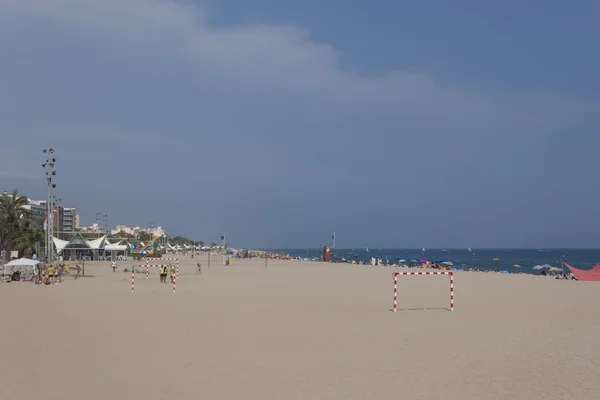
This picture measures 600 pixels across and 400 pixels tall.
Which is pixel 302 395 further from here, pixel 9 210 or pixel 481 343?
pixel 9 210

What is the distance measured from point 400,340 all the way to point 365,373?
346cm

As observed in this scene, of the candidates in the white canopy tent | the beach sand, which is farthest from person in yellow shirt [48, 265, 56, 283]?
the beach sand

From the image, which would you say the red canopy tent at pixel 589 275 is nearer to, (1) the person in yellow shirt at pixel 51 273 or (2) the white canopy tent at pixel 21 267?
(1) the person in yellow shirt at pixel 51 273

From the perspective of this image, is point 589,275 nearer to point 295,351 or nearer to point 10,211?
point 295,351

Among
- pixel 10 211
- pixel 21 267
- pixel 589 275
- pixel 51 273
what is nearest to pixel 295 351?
pixel 51 273

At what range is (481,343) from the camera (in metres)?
11.8

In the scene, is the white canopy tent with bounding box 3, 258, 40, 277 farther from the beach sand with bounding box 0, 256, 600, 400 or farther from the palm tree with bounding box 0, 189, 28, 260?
the palm tree with bounding box 0, 189, 28, 260

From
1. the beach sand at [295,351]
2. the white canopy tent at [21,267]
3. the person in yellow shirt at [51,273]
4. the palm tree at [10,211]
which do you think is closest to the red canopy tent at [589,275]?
the beach sand at [295,351]

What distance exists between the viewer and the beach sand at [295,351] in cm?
785

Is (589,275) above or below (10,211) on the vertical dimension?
below

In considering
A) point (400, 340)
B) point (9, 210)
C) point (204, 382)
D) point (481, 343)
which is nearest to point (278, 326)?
point (400, 340)

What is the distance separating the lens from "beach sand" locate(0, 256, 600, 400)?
25.7 ft

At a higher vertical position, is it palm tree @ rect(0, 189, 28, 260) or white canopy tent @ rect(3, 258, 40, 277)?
palm tree @ rect(0, 189, 28, 260)

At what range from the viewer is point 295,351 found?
1074 centimetres
